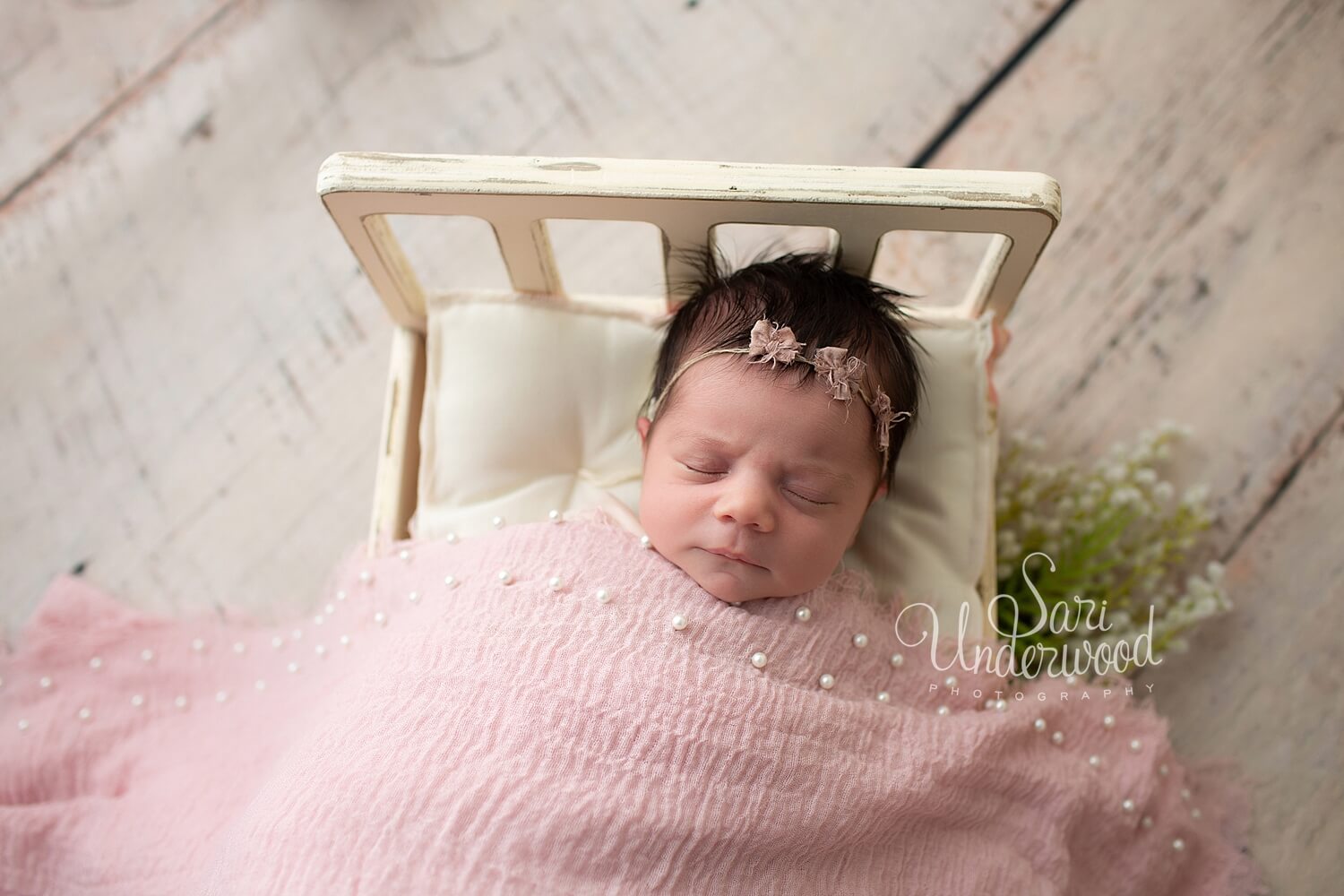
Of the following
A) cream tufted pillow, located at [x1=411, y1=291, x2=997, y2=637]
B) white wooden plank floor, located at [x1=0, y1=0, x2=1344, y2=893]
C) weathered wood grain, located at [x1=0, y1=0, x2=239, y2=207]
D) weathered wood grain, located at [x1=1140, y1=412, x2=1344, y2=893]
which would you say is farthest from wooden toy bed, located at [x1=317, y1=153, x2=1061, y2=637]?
weathered wood grain, located at [x1=0, y1=0, x2=239, y2=207]

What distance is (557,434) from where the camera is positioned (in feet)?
4.09

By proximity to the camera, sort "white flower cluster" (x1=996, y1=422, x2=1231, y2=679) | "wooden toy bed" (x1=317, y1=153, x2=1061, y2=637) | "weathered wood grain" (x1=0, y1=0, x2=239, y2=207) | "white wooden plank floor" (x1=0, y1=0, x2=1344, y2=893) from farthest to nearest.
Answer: "weathered wood grain" (x1=0, y1=0, x2=239, y2=207) → "white wooden plank floor" (x1=0, y1=0, x2=1344, y2=893) → "white flower cluster" (x1=996, y1=422, x2=1231, y2=679) → "wooden toy bed" (x1=317, y1=153, x2=1061, y2=637)

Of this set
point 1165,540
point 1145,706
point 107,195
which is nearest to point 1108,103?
point 1165,540

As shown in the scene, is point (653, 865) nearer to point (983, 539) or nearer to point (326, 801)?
point (326, 801)

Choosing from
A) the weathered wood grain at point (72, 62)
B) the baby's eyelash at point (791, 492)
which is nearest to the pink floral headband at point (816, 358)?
the baby's eyelash at point (791, 492)

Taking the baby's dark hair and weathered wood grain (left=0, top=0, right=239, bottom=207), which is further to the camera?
weathered wood grain (left=0, top=0, right=239, bottom=207)

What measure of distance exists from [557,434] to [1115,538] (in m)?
0.85

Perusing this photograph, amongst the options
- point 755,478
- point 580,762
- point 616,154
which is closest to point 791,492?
point 755,478

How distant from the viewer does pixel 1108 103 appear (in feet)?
5.59

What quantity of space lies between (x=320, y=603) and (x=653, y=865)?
786mm

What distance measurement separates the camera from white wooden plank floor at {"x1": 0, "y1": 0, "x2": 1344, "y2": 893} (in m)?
1.55

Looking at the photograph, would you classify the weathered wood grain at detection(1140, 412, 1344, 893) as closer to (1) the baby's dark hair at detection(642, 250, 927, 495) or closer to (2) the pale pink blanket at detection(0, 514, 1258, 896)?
(2) the pale pink blanket at detection(0, 514, 1258, 896)

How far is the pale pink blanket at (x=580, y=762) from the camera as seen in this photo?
37.0 inches

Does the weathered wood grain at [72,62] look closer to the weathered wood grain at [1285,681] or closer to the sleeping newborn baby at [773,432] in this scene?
the sleeping newborn baby at [773,432]
